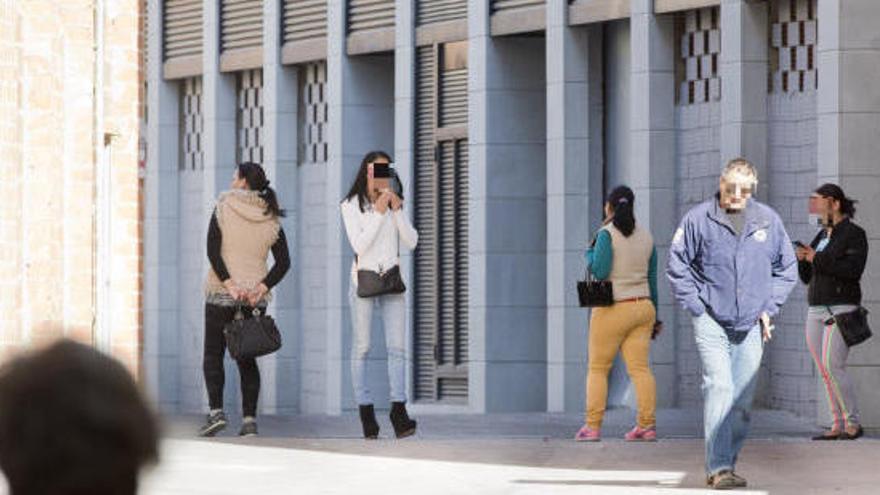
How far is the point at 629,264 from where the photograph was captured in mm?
18953

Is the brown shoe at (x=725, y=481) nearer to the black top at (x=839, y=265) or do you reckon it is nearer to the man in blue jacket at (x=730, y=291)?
the man in blue jacket at (x=730, y=291)

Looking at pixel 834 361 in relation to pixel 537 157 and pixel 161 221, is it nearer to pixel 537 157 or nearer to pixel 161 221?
pixel 537 157

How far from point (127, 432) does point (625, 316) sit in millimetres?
16818

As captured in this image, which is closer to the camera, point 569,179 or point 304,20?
point 569,179

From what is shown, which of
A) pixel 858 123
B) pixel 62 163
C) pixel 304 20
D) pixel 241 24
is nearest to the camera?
pixel 62 163

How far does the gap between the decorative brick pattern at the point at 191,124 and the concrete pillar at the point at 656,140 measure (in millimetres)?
13027

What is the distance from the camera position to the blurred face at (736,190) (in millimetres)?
14289

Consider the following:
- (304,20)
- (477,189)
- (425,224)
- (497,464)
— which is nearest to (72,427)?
(497,464)

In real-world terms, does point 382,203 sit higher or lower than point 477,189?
lower

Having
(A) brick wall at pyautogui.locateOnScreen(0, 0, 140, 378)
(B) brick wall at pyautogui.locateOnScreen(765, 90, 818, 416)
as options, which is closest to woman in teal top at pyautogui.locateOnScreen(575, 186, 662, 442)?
(A) brick wall at pyautogui.locateOnScreen(0, 0, 140, 378)

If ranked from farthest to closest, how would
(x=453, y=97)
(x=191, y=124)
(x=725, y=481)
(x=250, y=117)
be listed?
(x=191, y=124) < (x=250, y=117) < (x=453, y=97) < (x=725, y=481)

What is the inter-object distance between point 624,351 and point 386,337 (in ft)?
5.50

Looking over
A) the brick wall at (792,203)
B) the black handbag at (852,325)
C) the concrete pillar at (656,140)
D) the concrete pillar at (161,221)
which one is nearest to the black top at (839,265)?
the black handbag at (852,325)

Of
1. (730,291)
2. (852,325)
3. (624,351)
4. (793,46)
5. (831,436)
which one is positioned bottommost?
(831,436)
